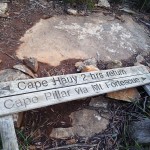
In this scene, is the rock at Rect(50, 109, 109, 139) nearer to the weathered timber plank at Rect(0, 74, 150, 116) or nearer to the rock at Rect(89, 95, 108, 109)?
the rock at Rect(89, 95, 108, 109)

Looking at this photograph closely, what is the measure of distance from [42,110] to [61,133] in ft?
0.88

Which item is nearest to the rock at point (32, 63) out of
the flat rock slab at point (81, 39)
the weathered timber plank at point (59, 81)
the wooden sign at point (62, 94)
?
the flat rock slab at point (81, 39)

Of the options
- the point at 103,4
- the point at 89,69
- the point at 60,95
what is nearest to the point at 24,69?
the point at 60,95

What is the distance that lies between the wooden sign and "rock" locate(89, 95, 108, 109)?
0.16 meters

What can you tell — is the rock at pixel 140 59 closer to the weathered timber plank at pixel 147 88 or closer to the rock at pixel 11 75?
the weathered timber plank at pixel 147 88

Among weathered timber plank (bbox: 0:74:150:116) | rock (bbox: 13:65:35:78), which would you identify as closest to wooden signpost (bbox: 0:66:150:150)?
weathered timber plank (bbox: 0:74:150:116)

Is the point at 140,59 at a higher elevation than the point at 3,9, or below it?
higher

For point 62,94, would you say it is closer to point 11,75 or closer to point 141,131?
point 11,75

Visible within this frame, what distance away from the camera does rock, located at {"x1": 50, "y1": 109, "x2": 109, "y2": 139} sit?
2.64 m

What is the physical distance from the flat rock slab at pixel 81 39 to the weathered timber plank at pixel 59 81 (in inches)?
14.6

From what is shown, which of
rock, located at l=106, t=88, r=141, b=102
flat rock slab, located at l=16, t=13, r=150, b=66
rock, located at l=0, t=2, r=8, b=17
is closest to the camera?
rock, located at l=106, t=88, r=141, b=102

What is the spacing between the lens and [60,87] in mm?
2684

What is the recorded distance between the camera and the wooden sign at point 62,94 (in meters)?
2.43

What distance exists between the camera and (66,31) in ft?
11.7
